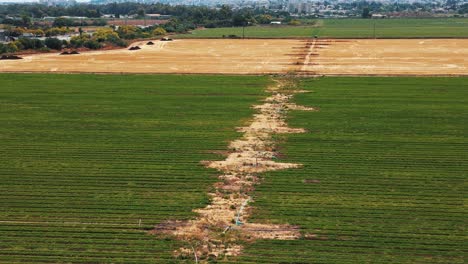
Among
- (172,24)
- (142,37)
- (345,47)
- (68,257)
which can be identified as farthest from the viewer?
(172,24)

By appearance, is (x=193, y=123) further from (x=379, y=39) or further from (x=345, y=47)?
(x=379, y=39)

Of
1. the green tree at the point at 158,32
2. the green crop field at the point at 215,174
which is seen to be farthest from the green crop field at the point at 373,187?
the green tree at the point at 158,32

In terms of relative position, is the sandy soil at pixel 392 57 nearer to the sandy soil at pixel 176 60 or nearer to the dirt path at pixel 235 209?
the sandy soil at pixel 176 60

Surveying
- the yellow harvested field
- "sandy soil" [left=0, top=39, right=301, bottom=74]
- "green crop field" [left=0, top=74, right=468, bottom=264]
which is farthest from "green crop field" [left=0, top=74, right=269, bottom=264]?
the yellow harvested field

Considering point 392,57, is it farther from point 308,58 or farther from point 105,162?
point 105,162

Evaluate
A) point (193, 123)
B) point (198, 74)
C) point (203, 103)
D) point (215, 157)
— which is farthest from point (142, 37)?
point (215, 157)

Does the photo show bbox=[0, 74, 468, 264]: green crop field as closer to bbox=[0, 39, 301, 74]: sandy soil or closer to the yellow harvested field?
the yellow harvested field
